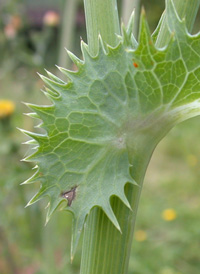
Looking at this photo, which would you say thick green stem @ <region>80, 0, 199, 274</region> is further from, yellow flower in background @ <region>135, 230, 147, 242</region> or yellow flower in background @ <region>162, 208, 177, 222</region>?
yellow flower in background @ <region>162, 208, 177, 222</region>

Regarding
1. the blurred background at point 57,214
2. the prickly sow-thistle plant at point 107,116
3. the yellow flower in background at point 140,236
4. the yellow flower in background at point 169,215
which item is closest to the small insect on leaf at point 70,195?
the prickly sow-thistle plant at point 107,116

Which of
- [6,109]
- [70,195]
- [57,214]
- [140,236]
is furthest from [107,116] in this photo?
[140,236]

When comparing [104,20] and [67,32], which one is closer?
[104,20]

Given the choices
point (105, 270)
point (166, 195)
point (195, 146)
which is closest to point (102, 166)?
point (105, 270)

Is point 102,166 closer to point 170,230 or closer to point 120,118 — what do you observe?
point 120,118

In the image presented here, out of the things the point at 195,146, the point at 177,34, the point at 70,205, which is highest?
the point at 195,146

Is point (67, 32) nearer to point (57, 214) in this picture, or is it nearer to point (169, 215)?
point (57, 214)

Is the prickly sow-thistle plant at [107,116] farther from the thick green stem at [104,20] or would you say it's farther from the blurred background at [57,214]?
the blurred background at [57,214]
